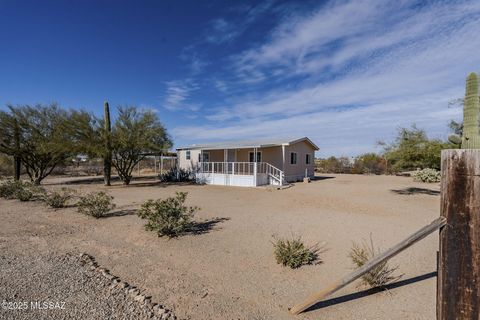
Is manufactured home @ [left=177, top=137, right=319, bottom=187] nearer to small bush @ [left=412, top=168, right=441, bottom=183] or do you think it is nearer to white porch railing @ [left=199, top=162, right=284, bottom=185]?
white porch railing @ [left=199, top=162, right=284, bottom=185]

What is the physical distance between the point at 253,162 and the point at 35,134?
51.3 feet

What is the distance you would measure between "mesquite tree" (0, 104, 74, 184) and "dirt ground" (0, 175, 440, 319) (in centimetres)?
846

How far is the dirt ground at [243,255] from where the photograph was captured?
3168 millimetres

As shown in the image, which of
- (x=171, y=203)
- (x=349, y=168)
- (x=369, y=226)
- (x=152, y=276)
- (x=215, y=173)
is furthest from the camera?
(x=349, y=168)

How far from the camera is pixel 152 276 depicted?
Answer: 3.89 meters

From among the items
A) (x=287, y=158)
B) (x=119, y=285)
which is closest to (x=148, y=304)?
(x=119, y=285)

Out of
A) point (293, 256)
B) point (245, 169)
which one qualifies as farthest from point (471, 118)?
point (245, 169)

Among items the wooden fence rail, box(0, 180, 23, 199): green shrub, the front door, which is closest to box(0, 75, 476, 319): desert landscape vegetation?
box(0, 180, 23, 199): green shrub

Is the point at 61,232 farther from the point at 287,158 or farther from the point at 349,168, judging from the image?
the point at 349,168

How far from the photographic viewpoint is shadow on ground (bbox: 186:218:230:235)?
6316 millimetres

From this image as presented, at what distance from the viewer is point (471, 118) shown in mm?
2584

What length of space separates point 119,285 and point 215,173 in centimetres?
1560

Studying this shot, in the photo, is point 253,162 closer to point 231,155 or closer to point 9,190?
point 231,155

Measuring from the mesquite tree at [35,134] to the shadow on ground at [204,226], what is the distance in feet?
44.5
